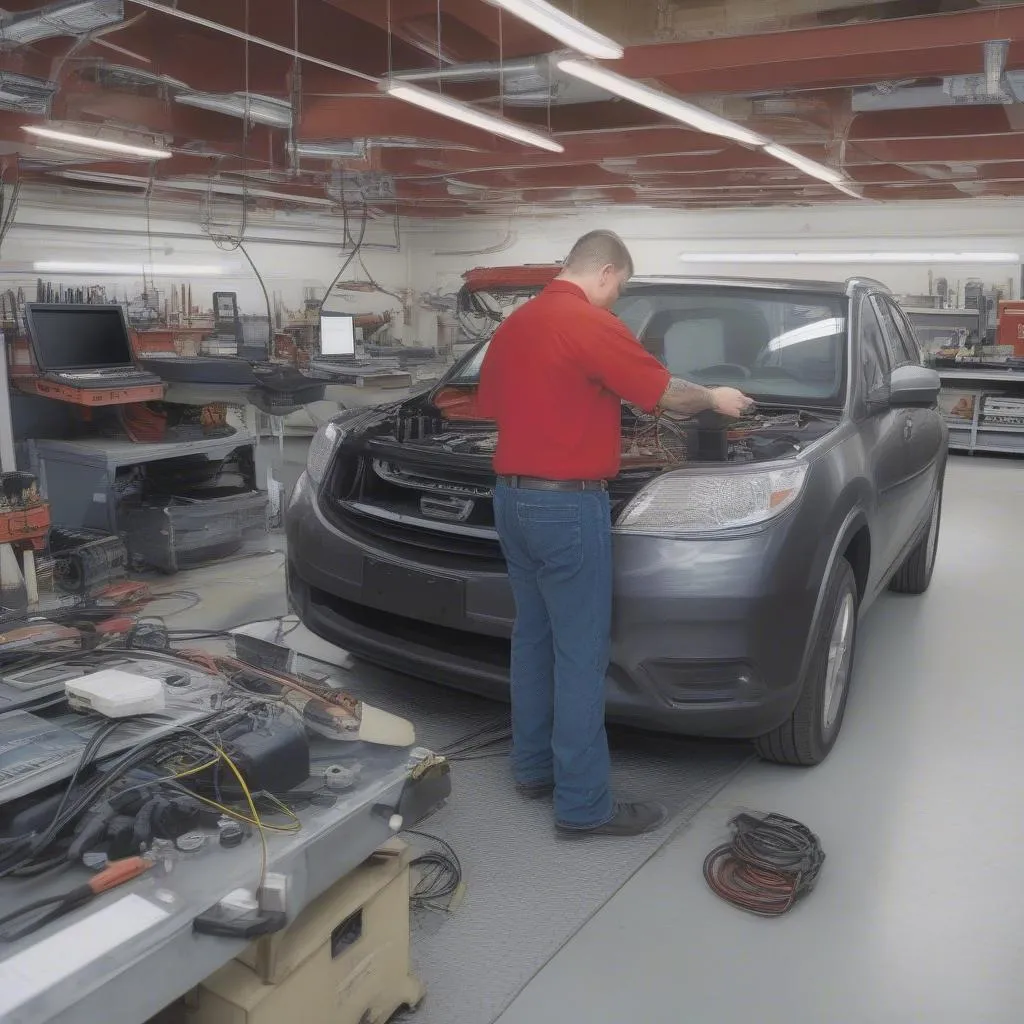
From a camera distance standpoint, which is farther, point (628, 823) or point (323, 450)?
point (323, 450)

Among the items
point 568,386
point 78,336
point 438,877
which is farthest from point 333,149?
point 438,877

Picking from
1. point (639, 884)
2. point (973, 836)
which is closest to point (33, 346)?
point (639, 884)

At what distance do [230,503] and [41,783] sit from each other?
371 cm

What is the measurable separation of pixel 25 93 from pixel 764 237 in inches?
411

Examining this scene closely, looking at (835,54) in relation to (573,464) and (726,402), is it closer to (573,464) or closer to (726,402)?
(726,402)

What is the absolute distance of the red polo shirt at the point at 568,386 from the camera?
2260mm

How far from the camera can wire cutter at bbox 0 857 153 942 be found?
1.34 meters

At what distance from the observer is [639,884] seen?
2322mm

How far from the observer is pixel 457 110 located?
5133mm

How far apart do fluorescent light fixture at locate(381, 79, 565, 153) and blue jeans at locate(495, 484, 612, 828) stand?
9.65 feet

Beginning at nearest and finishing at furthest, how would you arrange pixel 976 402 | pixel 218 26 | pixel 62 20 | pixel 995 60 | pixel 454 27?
pixel 62 20, pixel 218 26, pixel 995 60, pixel 454 27, pixel 976 402

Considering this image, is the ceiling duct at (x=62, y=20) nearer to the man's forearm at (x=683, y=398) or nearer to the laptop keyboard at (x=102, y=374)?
the laptop keyboard at (x=102, y=374)

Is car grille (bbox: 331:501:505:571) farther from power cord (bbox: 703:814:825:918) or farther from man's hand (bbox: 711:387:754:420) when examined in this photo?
power cord (bbox: 703:814:825:918)

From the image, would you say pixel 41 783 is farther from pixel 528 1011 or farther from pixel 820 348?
pixel 820 348
